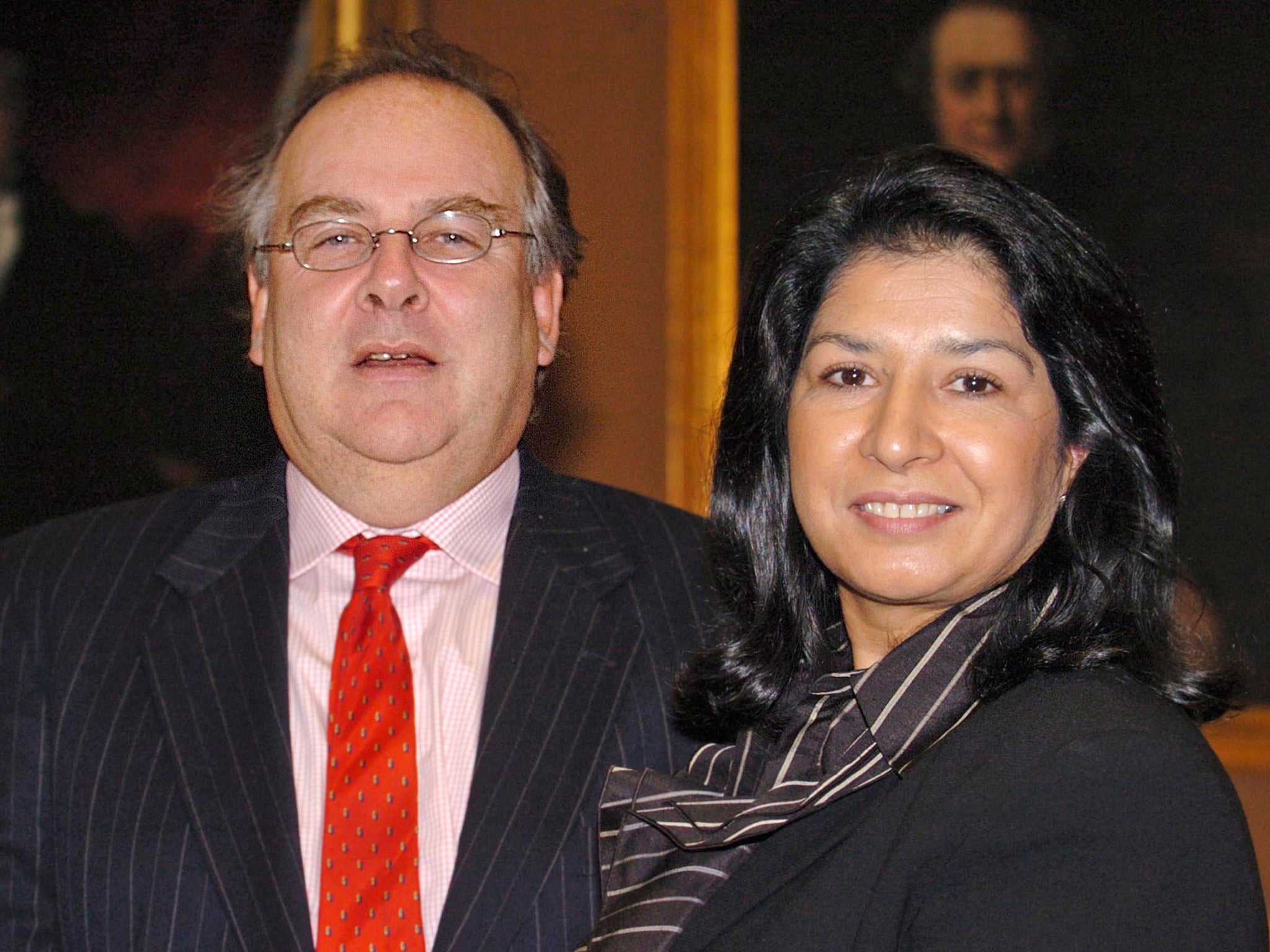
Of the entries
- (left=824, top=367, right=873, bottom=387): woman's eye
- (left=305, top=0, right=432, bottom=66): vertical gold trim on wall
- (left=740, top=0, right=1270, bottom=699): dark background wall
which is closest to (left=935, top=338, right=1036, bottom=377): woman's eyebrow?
(left=824, top=367, right=873, bottom=387): woman's eye

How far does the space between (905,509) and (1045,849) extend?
43cm

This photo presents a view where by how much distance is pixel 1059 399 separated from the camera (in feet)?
4.99

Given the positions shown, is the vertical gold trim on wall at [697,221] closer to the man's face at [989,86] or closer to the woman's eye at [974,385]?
the man's face at [989,86]

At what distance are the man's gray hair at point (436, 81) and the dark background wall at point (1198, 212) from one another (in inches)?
49.7

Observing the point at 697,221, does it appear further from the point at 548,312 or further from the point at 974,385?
the point at 974,385

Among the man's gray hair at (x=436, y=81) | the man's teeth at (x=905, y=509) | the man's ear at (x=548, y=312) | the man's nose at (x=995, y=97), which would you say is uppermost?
the man's nose at (x=995, y=97)

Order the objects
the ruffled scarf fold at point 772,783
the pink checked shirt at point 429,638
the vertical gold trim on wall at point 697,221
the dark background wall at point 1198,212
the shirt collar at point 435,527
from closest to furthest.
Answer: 1. the ruffled scarf fold at point 772,783
2. the pink checked shirt at point 429,638
3. the shirt collar at point 435,527
4. the dark background wall at point 1198,212
5. the vertical gold trim on wall at point 697,221

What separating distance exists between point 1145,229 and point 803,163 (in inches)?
30.6

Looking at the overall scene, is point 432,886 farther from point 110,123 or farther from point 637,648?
point 110,123

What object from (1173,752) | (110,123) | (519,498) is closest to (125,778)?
A: (519,498)

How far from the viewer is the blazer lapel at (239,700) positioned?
5.03ft

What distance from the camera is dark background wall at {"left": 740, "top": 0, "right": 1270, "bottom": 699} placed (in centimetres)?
296

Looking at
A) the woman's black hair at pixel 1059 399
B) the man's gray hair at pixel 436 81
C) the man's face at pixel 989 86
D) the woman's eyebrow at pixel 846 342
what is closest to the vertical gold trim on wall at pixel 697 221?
the man's face at pixel 989 86

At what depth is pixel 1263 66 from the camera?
2967 millimetres
